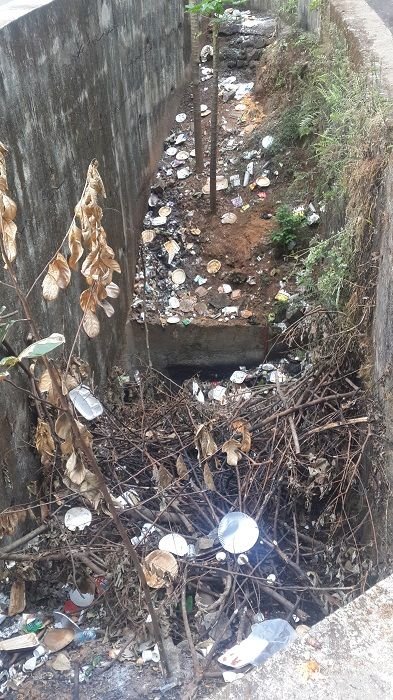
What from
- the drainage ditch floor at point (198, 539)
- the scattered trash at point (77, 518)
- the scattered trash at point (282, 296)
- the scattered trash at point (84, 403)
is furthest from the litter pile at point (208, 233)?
the scattered trash at point (84, 403)

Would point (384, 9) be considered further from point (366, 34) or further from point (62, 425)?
point (62, 425)

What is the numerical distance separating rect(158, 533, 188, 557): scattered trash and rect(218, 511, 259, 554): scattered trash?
7.0 inches

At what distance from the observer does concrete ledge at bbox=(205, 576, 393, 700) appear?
1017mm

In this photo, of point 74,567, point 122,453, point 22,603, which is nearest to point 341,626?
Result: point 74,567

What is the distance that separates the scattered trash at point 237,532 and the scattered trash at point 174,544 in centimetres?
18

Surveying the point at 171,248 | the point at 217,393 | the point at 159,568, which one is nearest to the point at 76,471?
the point at 159,568

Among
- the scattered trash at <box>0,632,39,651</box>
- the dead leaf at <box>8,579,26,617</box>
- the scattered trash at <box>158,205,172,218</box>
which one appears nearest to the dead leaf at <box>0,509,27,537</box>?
the dead leaf at <box>8,579,26,617</box>

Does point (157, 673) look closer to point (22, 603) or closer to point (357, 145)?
point (22, 603)

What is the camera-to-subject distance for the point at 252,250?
5137 millimetres

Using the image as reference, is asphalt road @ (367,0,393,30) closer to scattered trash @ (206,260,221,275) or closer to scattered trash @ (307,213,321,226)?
scattered trash @ (307,213,321,226)

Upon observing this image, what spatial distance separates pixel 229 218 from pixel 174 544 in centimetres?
353

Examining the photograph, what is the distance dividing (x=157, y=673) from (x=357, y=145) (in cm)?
267

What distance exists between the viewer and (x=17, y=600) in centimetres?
261

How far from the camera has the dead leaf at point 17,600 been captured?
8.53 ft
